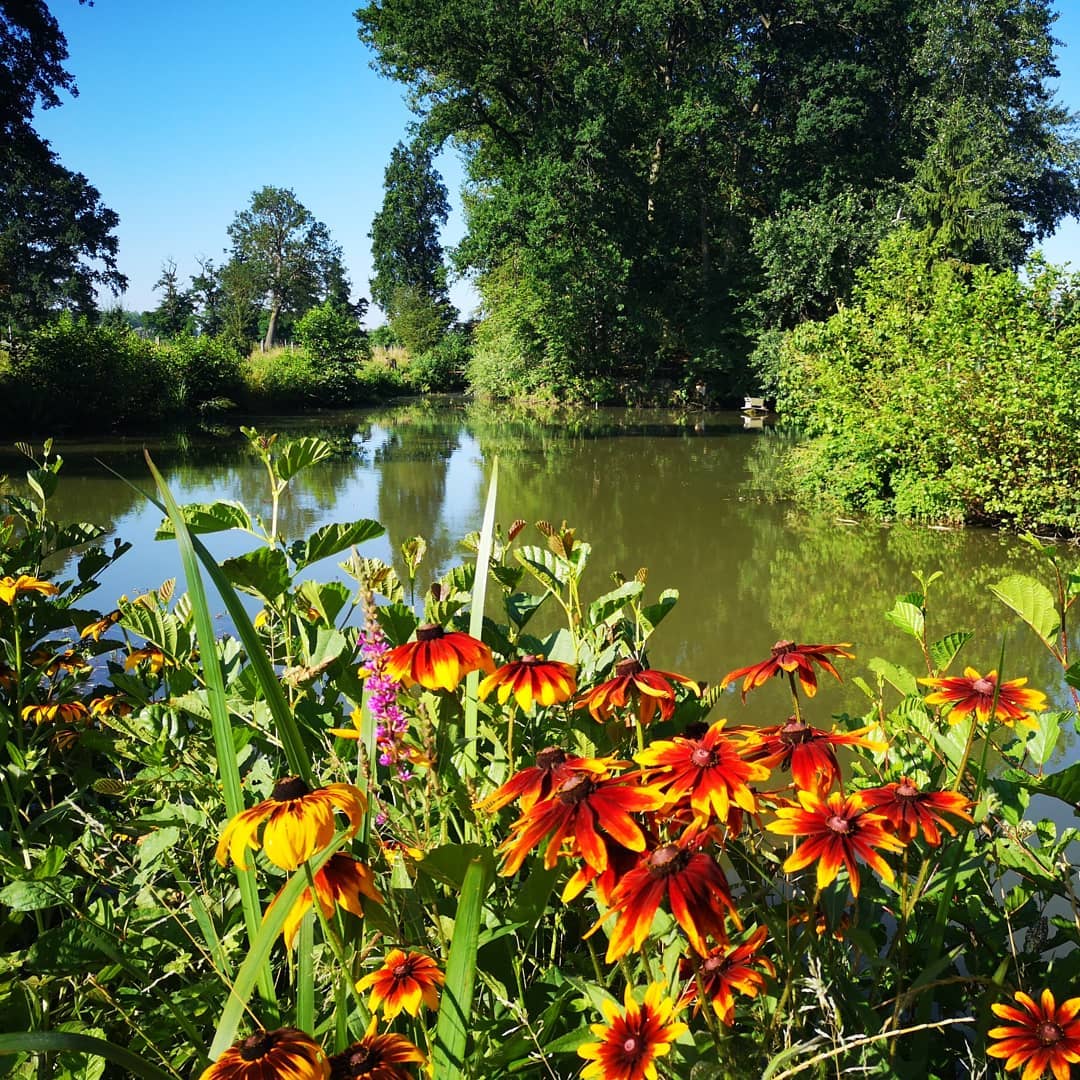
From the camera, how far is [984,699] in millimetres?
937

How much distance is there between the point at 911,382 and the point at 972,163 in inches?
620

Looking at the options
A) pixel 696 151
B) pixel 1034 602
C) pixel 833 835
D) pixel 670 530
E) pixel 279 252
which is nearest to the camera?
pixel 833 835

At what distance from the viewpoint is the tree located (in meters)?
43.8

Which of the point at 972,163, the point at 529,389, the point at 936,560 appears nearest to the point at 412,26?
the point at 529,389

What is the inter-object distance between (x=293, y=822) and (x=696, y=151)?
2211 centimetres

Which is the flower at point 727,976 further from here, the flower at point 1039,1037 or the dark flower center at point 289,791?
the dark flower center at point 289,791

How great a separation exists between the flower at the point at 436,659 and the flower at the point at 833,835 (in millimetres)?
301

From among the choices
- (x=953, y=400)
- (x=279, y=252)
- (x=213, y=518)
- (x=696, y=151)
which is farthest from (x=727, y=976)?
(x=279, y=252)

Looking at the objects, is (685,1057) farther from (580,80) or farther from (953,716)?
(580,80)

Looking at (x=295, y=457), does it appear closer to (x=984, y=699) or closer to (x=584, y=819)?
(x=584, y=819)

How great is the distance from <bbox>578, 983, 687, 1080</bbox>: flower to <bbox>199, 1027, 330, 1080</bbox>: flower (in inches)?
8.7

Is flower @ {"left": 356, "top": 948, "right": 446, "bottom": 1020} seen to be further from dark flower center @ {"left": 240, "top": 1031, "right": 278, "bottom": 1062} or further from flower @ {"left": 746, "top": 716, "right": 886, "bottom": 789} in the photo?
flower @ {"left": 746, "top": 716, "right": 886, "bottom": 789}

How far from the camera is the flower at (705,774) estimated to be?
66 cm

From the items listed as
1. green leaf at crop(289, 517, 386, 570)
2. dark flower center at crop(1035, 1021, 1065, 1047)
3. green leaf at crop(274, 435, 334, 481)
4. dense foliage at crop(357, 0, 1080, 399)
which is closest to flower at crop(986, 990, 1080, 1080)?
dark flower center at crop(1035, 1021, 1065, 1047)
